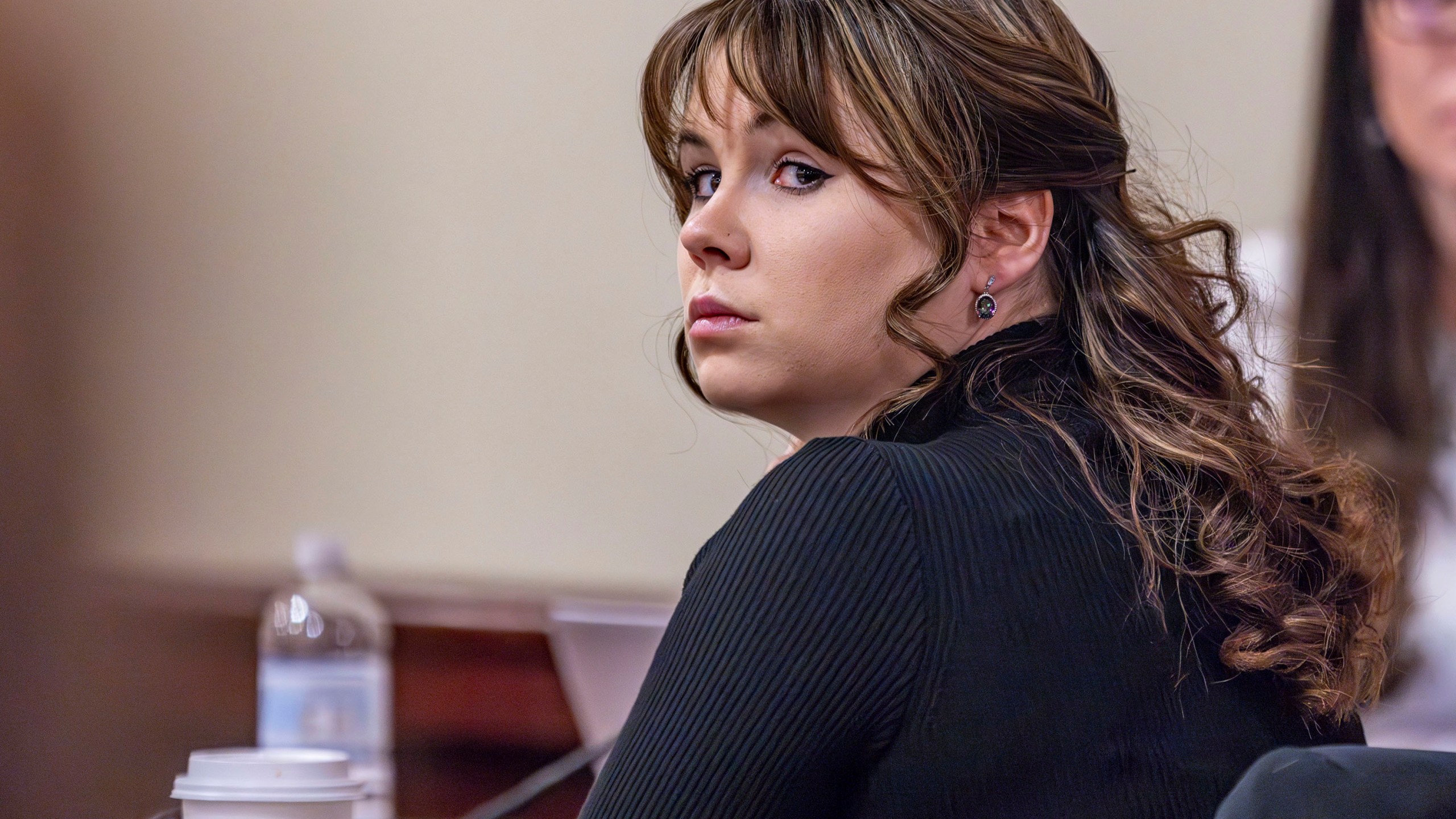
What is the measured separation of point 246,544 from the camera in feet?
7.06

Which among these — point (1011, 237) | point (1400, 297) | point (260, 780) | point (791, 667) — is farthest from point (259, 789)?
point (1400, 297)

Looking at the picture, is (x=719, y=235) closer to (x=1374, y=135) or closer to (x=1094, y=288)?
(x=1094, y=288)

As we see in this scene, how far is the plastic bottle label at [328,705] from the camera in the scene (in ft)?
4.80

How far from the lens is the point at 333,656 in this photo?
205 centimetres

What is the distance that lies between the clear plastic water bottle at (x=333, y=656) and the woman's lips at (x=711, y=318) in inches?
35.0

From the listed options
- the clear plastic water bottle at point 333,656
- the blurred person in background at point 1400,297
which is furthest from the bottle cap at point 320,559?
the blurred person in background at point 1400,297

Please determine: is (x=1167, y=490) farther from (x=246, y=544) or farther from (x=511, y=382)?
(x=246, y=544)

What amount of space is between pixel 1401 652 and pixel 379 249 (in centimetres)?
172

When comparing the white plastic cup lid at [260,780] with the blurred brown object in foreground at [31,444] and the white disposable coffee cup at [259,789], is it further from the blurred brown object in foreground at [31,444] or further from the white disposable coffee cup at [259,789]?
the blurred brown object in foreground at [31,444]

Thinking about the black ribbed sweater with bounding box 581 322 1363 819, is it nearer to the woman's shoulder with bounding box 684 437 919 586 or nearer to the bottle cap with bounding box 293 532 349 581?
the woman's shoulder with bounding box 684 437 919 586

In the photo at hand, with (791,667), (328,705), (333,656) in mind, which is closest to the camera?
(791,667)

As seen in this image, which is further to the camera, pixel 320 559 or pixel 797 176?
pixel 320 559

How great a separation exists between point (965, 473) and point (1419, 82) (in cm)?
137

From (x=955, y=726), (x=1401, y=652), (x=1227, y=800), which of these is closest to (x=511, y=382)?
(x=1401, y=652)
